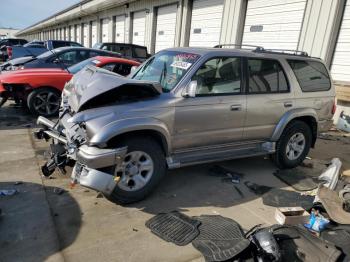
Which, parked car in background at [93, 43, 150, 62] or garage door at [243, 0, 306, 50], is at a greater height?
garage door at [243, 0, 306, 50]

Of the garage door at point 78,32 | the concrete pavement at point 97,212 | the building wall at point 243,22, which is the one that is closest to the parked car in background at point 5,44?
the building wall at point 243,22

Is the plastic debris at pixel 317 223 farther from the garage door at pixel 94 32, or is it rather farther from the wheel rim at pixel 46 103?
the garage door at pixel 94 32

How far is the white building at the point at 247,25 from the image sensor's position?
9.01m

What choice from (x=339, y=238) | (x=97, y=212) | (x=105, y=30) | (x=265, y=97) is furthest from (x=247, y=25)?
(x=105, y=30)

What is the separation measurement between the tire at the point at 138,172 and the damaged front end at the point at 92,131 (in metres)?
0.19

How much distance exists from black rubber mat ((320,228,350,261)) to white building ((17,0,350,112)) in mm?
6410

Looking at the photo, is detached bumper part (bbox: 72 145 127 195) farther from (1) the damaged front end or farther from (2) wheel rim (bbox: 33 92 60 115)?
(2) wheel rim (bbox: 33 92 60 115)

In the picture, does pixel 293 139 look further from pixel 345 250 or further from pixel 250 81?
pixel 345 250

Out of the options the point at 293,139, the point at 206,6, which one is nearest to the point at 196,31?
the point at 206,6

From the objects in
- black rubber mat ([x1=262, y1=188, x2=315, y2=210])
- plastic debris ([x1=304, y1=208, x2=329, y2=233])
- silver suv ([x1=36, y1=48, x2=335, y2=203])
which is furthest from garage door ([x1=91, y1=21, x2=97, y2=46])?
plastic debris ([x1=304, y1=208, x2=329, y2=233])

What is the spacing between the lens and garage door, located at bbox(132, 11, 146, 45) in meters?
19.2

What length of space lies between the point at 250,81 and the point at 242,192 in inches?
66.2

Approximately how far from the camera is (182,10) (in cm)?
1484

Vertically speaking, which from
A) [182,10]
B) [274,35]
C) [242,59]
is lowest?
[242,59]
